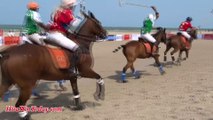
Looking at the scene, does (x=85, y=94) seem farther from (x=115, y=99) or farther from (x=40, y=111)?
(x=40, y=111)

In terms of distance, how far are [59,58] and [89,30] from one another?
139cm

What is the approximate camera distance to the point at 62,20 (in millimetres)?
8375

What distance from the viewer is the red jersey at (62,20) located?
8.34m

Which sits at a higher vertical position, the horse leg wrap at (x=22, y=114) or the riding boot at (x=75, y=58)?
the riding boot at (x=75, y=58)

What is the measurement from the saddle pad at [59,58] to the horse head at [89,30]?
0.84m

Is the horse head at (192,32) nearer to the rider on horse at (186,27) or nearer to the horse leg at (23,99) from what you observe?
the rider on horse at (186,27)

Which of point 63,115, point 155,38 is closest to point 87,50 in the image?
point 63,115

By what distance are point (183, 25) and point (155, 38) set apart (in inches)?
197

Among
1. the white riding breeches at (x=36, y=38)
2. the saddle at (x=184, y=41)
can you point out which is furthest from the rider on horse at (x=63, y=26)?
the saddle at (x=184, y=41)

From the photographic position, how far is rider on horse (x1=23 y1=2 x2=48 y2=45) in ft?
29.9

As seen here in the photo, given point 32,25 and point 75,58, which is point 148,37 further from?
point 75,58

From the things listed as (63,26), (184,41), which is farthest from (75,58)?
(184,41)

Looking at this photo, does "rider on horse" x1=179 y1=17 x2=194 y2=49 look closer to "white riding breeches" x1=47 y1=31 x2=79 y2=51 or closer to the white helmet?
the white helmet

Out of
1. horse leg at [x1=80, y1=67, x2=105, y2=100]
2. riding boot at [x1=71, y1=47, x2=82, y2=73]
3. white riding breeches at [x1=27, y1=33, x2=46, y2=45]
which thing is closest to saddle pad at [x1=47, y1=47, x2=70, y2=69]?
riding boot at [x1=71, y1=47, x2=82, y2=73]
